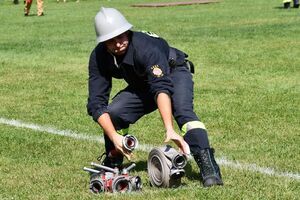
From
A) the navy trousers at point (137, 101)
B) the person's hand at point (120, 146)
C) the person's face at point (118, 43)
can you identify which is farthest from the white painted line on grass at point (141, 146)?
the person's face at point (118, 43)

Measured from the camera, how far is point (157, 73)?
19.7ft

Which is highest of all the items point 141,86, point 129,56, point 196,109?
point 129,56

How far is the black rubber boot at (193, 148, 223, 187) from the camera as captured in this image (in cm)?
604

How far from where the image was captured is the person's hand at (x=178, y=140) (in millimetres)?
5773

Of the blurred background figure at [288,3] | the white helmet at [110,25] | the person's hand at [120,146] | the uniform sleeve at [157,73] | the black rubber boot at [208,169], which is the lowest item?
the blurred background figure at [288,3]

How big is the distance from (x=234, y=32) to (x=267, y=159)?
13879mm

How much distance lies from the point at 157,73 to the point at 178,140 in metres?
0.59

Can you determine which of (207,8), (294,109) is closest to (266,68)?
(294,109)

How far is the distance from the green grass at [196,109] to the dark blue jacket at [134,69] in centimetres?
81

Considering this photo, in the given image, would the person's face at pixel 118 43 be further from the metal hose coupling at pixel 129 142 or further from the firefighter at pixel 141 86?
the metal hose coupling at pixel 129 142

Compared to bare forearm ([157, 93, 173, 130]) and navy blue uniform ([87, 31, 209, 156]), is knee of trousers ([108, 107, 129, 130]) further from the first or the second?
bare forearm ([157, 93, 173, 130])

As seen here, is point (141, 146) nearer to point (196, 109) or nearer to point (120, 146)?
point (120, 146)

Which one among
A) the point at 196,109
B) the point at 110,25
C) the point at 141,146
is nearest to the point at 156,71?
the point at 110,25

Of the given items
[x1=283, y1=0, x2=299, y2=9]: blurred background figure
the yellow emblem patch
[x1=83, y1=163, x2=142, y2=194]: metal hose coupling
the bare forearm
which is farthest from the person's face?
[x1=283, y1=0, x2=299, y2=9]: blurred background figure
